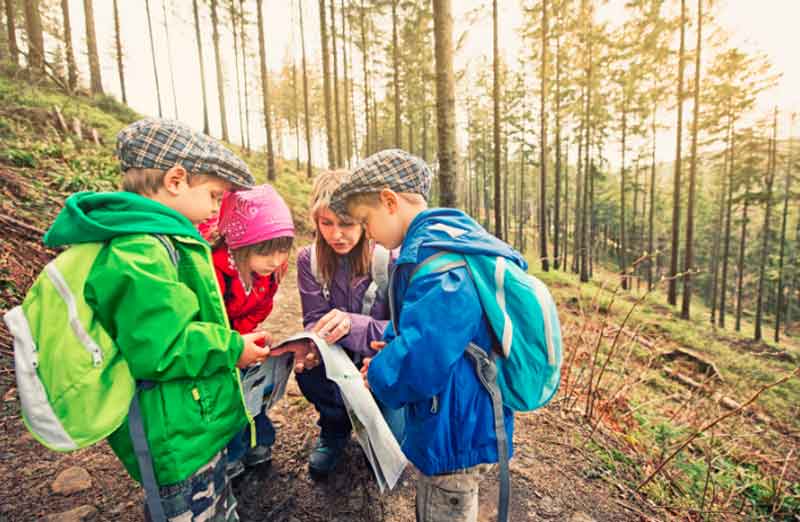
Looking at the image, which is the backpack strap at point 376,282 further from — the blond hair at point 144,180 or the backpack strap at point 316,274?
the blond hair at point 144,180

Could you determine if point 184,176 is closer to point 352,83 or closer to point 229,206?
point 229,206

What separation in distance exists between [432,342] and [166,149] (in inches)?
52.2

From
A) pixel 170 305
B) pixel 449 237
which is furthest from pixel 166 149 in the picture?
pixel 449 237

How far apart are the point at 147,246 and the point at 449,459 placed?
141 centimetres

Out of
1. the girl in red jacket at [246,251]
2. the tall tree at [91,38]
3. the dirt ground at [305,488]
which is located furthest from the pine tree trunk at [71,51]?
the girl in red jacket at [246,251]

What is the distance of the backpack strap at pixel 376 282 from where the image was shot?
2293 mm

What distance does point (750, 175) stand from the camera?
19953mm

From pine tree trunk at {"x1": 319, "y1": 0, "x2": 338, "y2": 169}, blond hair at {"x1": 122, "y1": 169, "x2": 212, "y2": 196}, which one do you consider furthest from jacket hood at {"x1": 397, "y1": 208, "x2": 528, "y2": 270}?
pine tree trunk at {"x1": 319, "y1": 0, "x2": 338, "y2": 169}

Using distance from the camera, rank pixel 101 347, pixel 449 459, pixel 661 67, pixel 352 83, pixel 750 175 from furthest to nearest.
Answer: pixel 352 83 < pixel 750 175 < pixel 661 67 < pixel 449 459 < pixel 101 347

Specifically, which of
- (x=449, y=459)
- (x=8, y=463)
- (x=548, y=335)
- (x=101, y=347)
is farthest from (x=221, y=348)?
(x=8, y=463)

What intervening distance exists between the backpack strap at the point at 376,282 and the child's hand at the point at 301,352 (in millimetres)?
472

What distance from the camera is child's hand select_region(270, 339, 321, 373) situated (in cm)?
176

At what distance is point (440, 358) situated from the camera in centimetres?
135

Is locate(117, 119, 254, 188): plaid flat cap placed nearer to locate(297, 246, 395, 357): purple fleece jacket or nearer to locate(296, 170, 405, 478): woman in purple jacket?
locate(296, 170, 405, 478): woman in purple jacket
